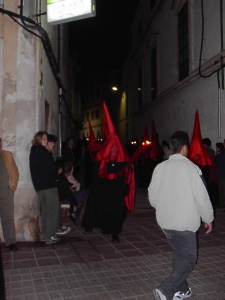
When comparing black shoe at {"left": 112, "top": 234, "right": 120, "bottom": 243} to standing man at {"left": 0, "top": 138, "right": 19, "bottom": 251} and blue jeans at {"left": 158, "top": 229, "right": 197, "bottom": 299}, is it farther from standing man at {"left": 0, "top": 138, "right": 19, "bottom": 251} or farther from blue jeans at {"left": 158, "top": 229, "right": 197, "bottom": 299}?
blue jeans at {"left": 158, "top": 229, "right": 197, "bottom": 299}

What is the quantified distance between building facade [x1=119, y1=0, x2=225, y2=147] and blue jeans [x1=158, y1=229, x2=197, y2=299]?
8650mm

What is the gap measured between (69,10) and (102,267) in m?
4.91

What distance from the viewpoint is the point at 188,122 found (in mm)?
15477

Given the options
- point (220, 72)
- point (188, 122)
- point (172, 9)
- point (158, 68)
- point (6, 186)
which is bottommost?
point (6, 186)

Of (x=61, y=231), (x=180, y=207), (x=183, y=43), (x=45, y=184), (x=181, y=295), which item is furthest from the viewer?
(x=183, y=43)

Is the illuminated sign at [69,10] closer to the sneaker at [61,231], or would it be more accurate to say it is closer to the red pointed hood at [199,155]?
the red pointed hood at [199,155]

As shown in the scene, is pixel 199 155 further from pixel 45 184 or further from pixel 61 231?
pixel 45 184

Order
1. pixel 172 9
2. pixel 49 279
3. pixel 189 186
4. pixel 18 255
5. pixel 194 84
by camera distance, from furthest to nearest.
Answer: pixel 172 9 < pixel 194 84 < pixel 18 255 < pixel 49 279 < pixel 189 186

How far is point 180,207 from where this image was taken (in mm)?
3746

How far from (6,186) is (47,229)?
3.65ft

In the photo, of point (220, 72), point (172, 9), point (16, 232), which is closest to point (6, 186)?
point (16, 232)

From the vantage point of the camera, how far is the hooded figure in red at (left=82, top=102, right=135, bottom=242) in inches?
262

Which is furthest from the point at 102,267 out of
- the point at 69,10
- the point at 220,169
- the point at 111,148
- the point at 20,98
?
the point at 220,169

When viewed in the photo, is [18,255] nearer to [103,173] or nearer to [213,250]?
[103,173]
